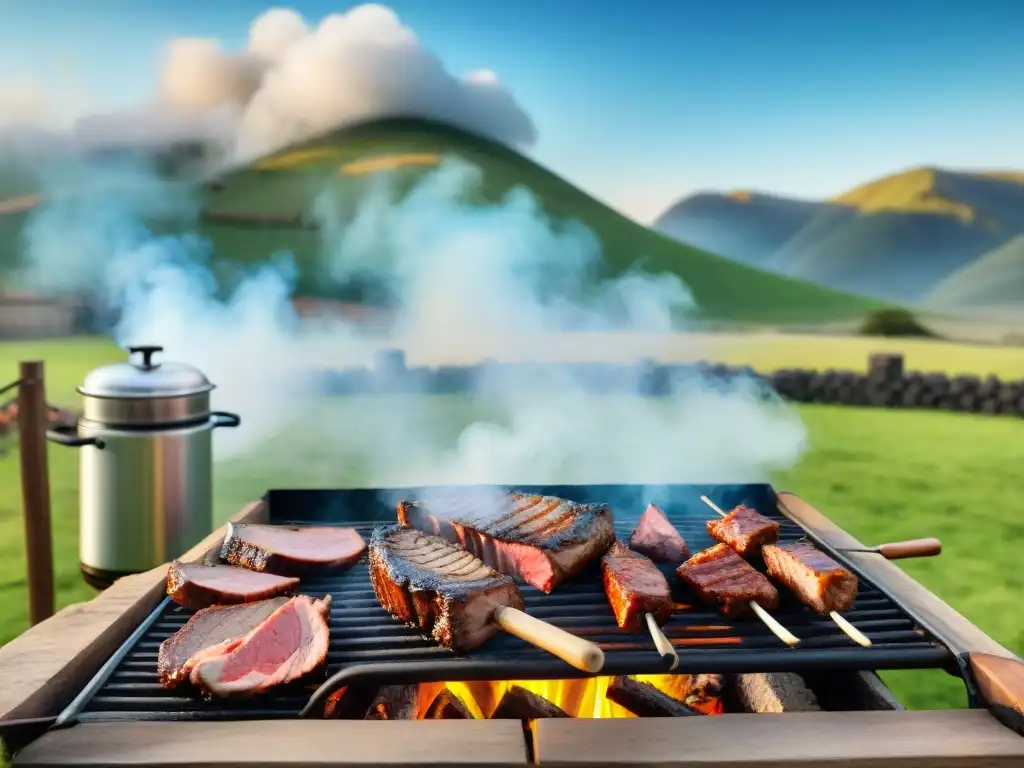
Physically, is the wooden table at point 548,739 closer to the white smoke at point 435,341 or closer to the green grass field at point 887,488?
the green grass field at point 887,488

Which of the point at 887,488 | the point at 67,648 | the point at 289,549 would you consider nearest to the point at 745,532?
the point at 289,549

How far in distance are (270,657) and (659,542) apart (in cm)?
150

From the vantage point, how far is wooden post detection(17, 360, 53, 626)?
4.00 m

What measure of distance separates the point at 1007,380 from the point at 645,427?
25.0 ft

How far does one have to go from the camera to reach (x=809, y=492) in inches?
299

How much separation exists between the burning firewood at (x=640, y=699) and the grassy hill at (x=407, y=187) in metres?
27.4

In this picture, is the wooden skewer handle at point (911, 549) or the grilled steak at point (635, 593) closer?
the grilled steak at point (635, 593)

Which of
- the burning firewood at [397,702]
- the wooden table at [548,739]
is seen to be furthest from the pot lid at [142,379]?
the burning firewood at [397,702]

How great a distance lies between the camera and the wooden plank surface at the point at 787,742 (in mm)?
1633

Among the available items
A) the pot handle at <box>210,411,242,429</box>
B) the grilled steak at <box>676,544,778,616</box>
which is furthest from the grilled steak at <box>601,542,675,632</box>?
the pot handle at <box>210,411,242,429</box>

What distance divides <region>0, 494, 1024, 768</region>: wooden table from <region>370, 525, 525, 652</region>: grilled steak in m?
0.34

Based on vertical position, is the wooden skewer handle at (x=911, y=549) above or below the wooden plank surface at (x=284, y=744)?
above

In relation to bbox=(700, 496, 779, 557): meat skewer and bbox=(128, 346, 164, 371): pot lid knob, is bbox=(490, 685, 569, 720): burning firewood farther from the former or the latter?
bbox=(128, 346, 164, 371): pot lid knob

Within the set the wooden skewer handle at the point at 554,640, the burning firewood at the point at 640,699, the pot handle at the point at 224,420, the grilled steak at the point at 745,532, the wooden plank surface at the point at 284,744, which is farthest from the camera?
the pot handle at the point at 224,420
